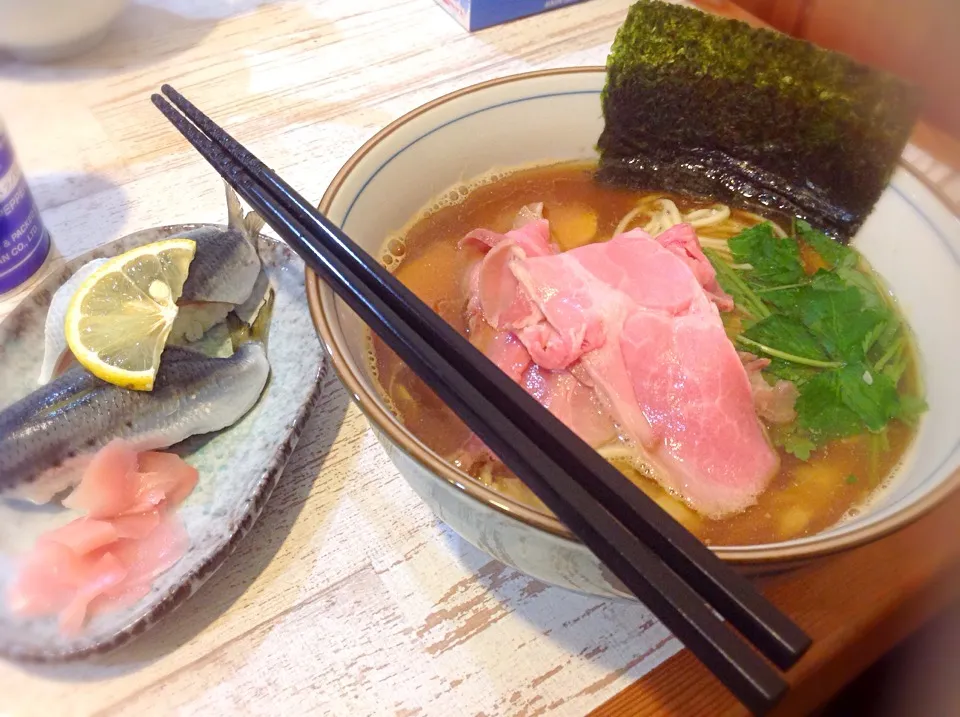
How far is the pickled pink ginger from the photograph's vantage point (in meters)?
0.88

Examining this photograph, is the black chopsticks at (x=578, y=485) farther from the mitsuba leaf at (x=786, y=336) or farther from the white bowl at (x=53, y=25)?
the white bowl at (x=53, y=25)

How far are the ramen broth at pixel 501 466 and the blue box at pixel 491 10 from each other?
765mm

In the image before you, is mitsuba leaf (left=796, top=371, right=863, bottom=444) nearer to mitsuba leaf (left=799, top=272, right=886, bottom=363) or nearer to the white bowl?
mitsuba leaf (left=799, top=272, right=886, bottom=363)

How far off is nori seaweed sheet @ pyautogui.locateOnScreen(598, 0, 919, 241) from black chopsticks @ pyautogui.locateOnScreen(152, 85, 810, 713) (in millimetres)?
600

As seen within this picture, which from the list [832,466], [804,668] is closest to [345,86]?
[832,466]

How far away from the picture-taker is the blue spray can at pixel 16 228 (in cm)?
121

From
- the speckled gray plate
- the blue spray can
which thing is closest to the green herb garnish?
the speckled gray plate

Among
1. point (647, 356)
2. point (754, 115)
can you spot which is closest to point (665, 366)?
point (647, 356)

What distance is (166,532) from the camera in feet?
3.15

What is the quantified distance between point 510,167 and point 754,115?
0.40m

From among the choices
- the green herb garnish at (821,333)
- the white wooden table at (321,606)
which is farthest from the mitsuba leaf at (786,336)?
the white wooden table at (321,606)

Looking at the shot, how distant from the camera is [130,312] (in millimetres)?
1134

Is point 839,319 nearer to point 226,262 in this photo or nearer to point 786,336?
point 786,336

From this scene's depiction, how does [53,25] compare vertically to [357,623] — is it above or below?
above
